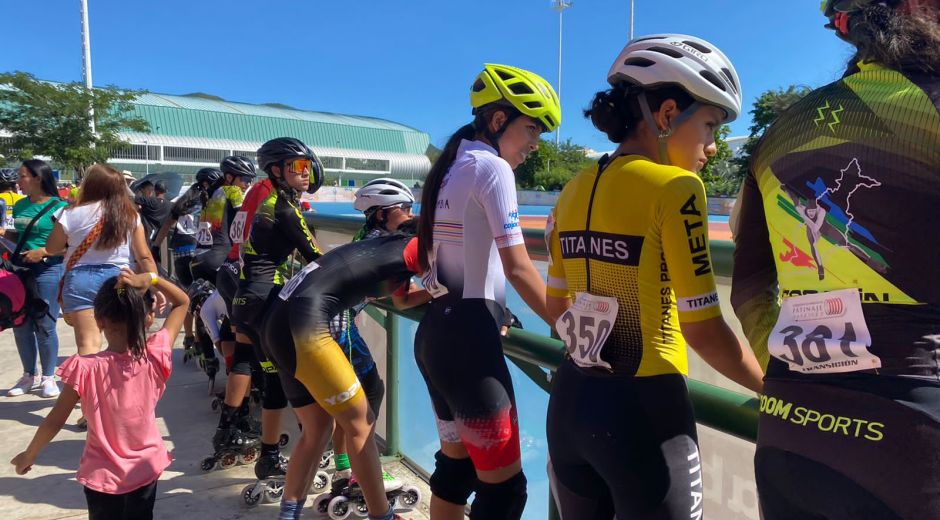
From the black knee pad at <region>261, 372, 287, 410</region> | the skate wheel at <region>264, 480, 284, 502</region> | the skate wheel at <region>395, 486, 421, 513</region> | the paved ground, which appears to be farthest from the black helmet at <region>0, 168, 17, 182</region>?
the skate wheel at <region>395, 486, 421, 513</region>

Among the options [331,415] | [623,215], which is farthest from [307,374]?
[623,215]

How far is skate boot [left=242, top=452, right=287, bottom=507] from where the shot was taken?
12.0 ft

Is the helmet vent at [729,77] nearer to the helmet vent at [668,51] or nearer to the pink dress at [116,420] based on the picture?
the helmet vent at [668,51]

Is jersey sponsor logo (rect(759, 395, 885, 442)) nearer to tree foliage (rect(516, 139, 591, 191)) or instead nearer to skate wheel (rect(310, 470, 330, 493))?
skate wheel (rect(310, 470, 330, 493))

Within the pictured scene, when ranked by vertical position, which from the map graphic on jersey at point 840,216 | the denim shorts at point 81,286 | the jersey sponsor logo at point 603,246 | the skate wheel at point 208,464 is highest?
the map graphic on jersey at point 840,216

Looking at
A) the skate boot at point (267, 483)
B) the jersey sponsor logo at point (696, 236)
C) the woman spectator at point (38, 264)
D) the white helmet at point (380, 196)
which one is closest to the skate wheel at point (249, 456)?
the skate boot at point (267, 483)

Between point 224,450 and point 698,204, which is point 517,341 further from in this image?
point 224,450

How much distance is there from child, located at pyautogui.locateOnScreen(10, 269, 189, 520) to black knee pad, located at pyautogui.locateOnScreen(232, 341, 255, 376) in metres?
1.39

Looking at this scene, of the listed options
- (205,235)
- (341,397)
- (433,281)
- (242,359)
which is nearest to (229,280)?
(242,359)

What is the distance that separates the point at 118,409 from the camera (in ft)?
8.82

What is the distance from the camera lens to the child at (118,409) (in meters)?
2.62

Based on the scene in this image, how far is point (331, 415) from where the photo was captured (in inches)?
120

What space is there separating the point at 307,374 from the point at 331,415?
0.30 metres

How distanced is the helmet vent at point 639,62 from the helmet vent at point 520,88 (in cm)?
78
